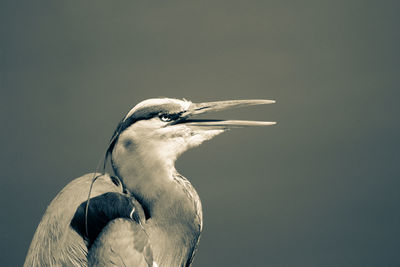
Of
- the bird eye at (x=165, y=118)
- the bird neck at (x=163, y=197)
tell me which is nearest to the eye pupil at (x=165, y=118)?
the bird eye at (x=165, y=118)

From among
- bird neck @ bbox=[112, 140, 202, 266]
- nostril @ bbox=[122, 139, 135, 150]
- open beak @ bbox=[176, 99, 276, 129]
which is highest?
open beak @ bbox=[176, 99, 276, 129]

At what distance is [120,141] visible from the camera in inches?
53.3

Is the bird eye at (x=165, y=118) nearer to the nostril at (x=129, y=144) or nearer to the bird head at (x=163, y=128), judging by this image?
the bird head at (x=163, y=128)

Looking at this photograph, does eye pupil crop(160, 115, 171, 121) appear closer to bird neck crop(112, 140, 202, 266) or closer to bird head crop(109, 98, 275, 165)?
bird head crop(109, 98, 275, 165)

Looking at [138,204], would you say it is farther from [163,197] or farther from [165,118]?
[165,118]

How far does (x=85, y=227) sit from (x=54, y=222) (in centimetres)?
10

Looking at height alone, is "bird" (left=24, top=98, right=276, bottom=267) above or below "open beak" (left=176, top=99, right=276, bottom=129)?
below

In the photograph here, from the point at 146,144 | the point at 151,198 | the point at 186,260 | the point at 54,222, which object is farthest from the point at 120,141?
the point at 186,260

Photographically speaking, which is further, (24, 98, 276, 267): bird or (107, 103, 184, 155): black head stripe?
(107, 103, 184, 155): black head stripe

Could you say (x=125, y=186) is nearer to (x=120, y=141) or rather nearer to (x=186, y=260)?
(x=120, y=141)

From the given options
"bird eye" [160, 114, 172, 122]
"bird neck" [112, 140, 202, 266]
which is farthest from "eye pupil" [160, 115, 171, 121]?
"bird neck" [112, 140, 202, 266]

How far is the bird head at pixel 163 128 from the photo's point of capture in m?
1.35

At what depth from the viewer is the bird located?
48.3 inches

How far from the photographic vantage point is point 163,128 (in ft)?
4.47
